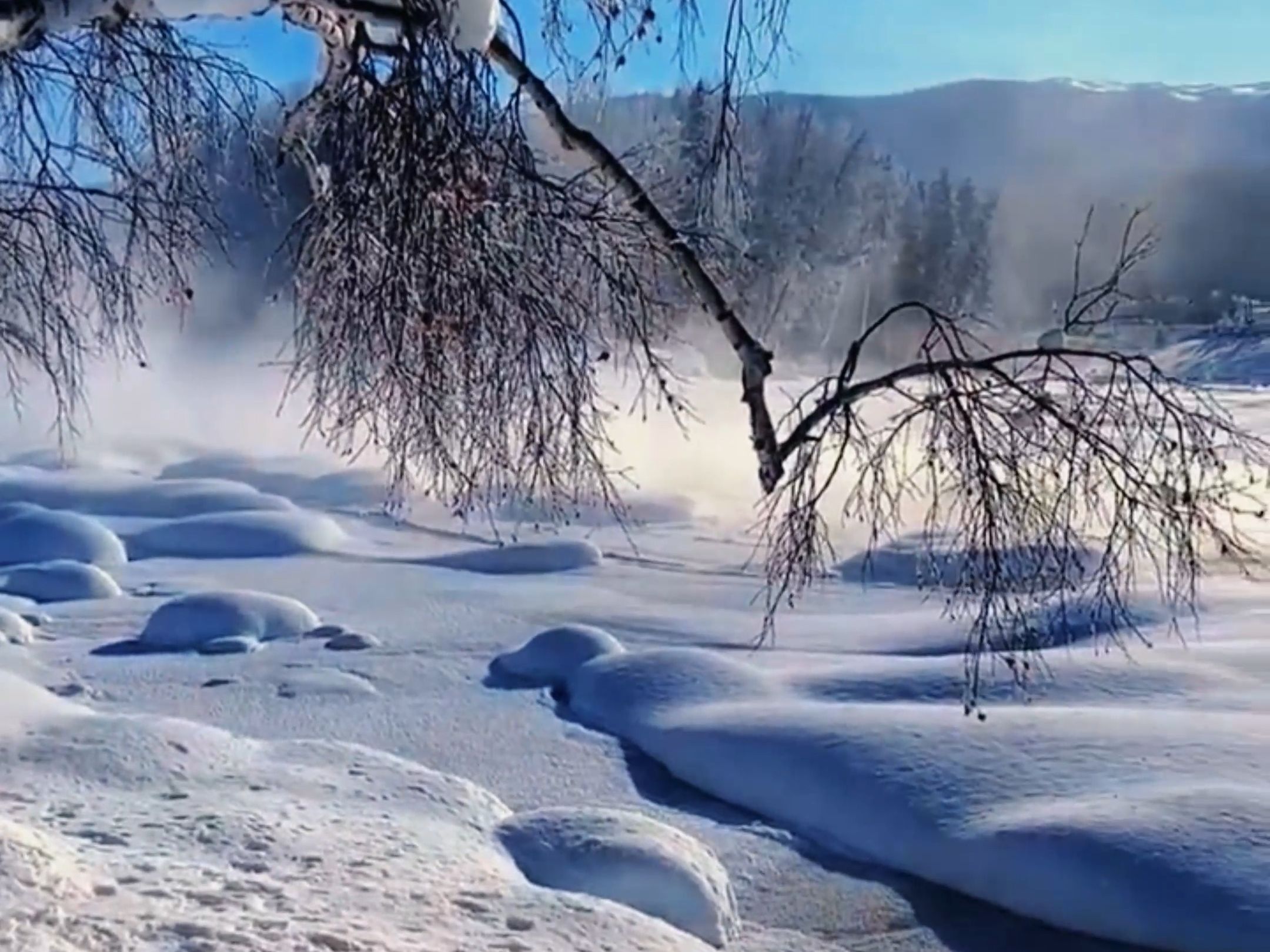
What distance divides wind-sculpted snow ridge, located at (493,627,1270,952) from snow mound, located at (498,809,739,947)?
1.03 meters

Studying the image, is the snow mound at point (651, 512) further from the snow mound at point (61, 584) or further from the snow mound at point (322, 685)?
the snow mound at point (322, 685)

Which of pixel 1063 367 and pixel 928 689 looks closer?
pixel 1063 367

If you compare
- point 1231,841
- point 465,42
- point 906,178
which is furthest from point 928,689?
point 906,178

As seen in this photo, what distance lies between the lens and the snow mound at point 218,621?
7816mm

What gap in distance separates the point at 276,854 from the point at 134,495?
10064 mm

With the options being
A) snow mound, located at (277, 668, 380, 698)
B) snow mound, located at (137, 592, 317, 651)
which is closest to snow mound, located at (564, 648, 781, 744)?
snow mound, located at (277, 668, 380, 698)

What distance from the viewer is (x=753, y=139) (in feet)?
9.14

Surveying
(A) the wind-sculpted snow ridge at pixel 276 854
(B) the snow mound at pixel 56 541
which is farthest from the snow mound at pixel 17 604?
(A) the wind-sculpted snow ridge at pixel 276 854

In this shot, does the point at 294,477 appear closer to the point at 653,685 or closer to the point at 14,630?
the point at 14,630

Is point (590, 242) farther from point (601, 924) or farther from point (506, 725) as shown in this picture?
point (506, 725)

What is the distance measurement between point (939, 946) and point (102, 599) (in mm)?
6464

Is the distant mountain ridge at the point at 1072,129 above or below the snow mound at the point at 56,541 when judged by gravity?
above

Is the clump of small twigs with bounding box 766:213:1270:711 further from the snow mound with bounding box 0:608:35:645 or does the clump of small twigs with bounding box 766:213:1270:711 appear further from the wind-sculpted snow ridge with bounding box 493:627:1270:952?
the snow mound with bounding box 0:608:35:645

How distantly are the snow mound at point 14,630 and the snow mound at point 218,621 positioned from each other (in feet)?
1.98
